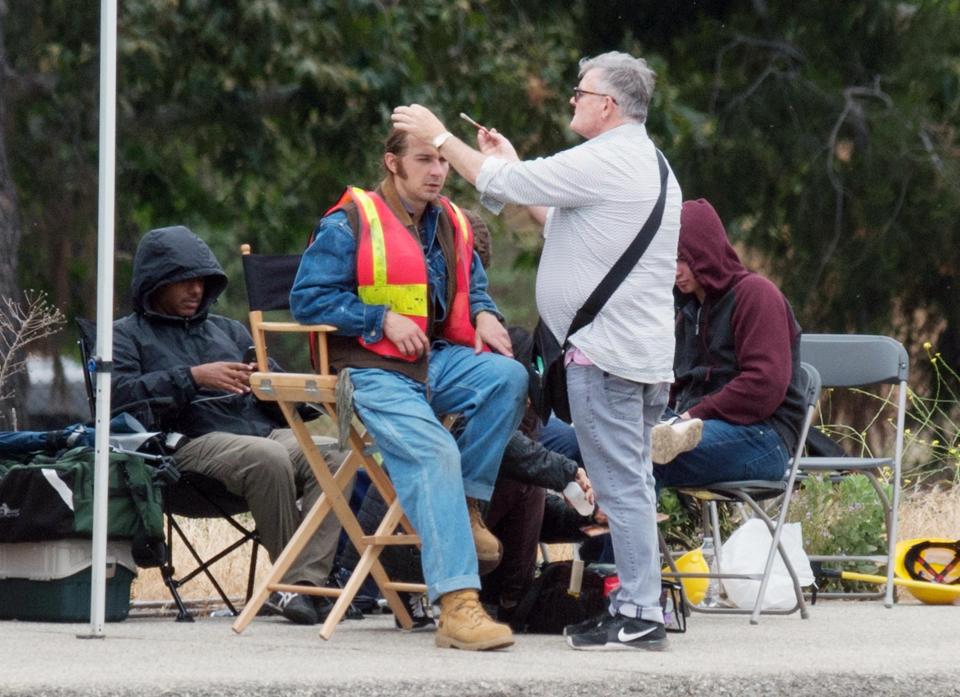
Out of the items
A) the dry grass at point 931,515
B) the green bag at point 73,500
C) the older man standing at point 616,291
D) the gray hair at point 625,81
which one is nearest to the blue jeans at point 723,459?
the older man standing at point 616,291

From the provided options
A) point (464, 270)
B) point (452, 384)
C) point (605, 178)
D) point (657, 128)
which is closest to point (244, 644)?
point (452, 384)

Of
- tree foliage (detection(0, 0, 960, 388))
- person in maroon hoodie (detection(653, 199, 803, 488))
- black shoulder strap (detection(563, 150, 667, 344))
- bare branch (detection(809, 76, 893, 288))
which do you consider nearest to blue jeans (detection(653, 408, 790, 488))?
person in maroon hoodie (detection(653, 199, 803, 488))

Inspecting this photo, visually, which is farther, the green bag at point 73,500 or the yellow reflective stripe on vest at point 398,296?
the green bag at point 73,500

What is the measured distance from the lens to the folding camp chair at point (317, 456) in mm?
5285

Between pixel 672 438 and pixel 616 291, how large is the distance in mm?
787

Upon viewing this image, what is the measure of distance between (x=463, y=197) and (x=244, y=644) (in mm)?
6711

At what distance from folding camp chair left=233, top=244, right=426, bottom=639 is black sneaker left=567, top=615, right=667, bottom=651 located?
61 centimetres

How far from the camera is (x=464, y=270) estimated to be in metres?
5.57

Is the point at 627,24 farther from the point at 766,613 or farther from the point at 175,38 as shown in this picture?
the point at 766,613

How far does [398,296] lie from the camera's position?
17.5 feet

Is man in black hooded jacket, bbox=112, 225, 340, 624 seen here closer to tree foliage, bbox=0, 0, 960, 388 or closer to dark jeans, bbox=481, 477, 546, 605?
dark jeans, bbox=481, 477, 546, 605

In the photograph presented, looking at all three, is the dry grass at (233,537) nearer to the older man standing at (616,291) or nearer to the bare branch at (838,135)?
the older man standing at (616,291)

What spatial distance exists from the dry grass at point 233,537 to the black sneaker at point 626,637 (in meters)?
2.52

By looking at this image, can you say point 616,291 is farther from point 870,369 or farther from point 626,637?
point 870,369
